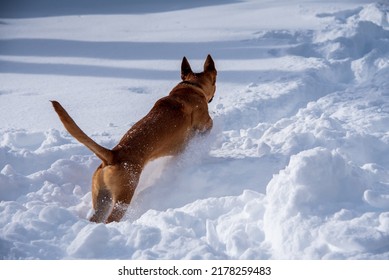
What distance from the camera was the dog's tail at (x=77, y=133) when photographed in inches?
108

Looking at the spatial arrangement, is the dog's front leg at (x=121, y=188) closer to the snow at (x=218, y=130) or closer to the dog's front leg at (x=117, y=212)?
the dog's front leg at (x=117, y=212)

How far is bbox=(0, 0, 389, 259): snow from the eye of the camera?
2.40m

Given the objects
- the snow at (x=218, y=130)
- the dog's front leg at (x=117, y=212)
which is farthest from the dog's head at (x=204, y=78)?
the dog's front leg at (x=117, y=212)

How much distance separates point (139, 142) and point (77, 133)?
59 centimetres

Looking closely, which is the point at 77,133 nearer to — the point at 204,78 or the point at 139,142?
the point at 139,142

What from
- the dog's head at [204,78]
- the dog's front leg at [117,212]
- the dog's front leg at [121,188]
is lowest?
the dog's front leg at [117,212]

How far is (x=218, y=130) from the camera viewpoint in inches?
176

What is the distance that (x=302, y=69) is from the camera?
615 centimetres

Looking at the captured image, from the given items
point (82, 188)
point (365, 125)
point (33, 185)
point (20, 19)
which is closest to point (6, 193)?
point (33, 185)

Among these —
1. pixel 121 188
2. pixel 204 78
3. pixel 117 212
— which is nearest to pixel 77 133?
pixel 121 188

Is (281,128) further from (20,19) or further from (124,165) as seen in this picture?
(20,19)

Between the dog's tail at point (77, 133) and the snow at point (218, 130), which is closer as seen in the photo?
the snow at point (218, 130)

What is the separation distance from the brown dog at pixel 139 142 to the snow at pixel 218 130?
151 mm

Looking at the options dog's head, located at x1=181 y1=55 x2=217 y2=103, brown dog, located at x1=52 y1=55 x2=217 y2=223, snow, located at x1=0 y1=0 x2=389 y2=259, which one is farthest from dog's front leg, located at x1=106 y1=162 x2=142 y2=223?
dog's head, located at x1=181 y1=55 x2=217 y2=103
